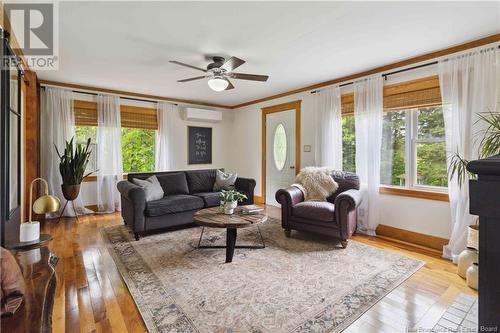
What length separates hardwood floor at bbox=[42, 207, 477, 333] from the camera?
1.74m

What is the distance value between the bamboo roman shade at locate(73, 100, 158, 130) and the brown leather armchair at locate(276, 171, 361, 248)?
342cm

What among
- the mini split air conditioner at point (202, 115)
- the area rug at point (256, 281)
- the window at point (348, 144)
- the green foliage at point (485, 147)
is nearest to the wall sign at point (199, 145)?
the mini split air conditioner at point (202, 115)

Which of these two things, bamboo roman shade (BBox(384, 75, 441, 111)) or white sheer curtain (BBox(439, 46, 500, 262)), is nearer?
white sheer curtain (BBox(439, 46, 500, 262))

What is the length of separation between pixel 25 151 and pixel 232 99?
12.3 feet

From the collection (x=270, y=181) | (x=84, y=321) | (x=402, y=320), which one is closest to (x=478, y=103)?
(x=402, y=320)

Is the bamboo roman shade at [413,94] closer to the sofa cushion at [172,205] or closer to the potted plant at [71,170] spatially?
the sofa cushion at [172,205]

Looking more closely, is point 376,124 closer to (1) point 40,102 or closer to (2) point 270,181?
(2) point 270,181

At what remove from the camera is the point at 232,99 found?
227 inches

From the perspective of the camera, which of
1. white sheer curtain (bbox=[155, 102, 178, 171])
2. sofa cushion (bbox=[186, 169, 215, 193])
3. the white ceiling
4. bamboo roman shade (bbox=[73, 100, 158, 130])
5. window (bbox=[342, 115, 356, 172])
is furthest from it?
white sheer curtain (bbox=[155, 102, 178, 171])

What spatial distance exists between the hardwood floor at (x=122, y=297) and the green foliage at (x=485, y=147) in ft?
3.15

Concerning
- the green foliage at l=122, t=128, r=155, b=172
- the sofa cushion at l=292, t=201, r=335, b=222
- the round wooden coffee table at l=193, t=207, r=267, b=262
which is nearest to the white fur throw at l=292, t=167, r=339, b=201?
the sofa cushion at l=292, t=201, r=335, b=222

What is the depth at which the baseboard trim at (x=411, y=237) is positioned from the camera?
312 centimetres

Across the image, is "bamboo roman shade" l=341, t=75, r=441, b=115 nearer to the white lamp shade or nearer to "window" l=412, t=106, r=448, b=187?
"window" l=412, t=106, r=448, b=187

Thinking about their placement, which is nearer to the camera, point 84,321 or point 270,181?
point 84,321
